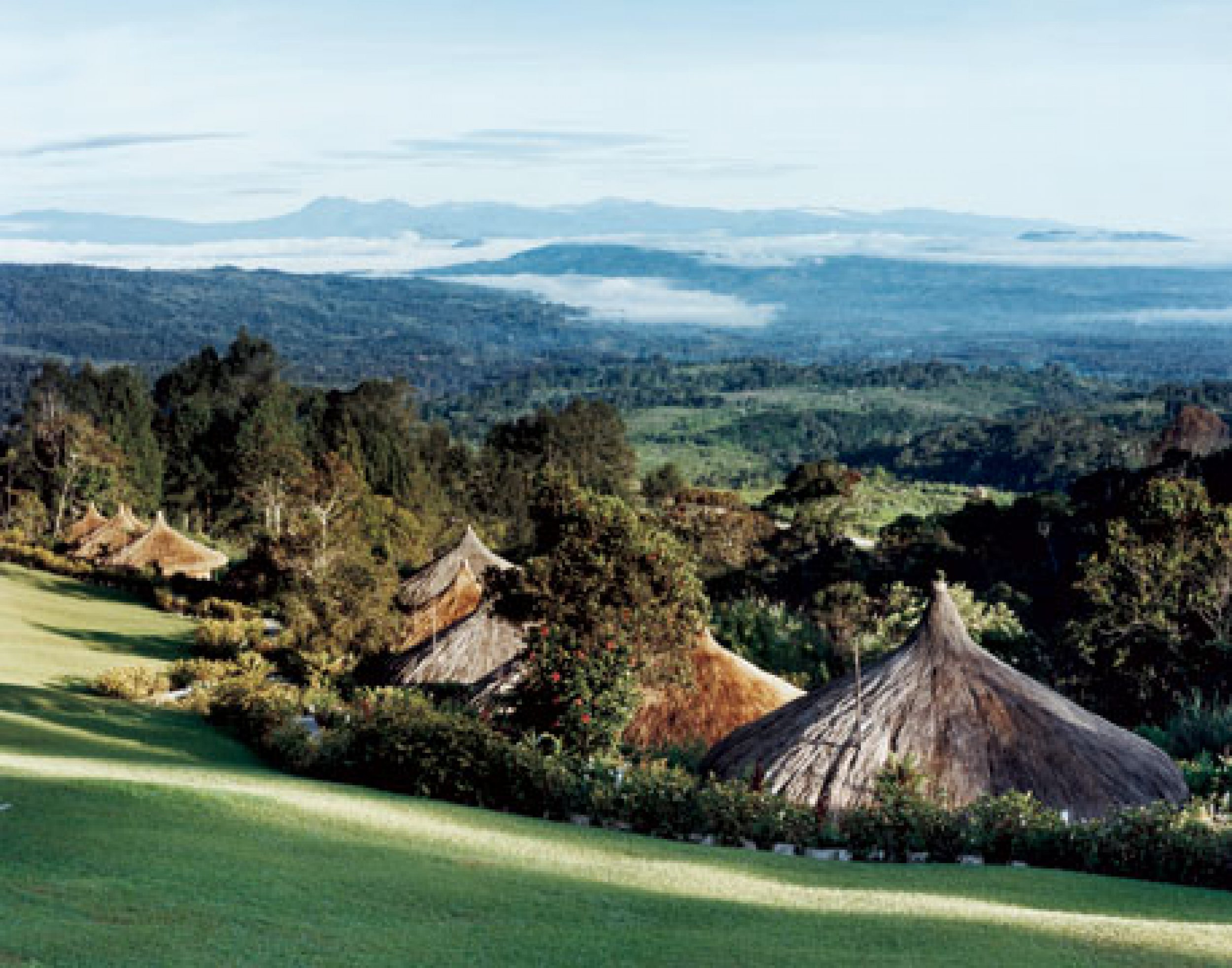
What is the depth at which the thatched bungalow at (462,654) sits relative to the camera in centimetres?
2041

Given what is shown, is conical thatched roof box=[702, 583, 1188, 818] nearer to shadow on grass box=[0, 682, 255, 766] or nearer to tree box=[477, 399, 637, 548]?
shadow on grass box=[0, 682, 255, 766]

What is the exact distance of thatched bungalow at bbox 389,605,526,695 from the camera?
20.4 m

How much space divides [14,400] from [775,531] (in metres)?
106

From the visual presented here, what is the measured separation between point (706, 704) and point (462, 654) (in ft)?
16.4

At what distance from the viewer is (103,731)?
15227mm

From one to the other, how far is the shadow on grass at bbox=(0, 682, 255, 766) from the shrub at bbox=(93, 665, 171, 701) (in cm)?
31

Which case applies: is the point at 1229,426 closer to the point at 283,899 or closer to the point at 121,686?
the point at 121,686

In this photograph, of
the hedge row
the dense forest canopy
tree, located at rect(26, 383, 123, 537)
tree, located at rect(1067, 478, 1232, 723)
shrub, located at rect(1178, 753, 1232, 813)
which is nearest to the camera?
the hedge row

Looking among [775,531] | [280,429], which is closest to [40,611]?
[775,531]

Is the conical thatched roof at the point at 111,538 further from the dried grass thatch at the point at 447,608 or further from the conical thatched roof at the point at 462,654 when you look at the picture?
the conical thatched roof at the point at 462,654

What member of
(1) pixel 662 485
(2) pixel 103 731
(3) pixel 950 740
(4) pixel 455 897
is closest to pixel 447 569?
(2) pixel 103 731

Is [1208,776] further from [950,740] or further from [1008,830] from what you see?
[1008,830]

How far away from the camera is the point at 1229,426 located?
320 feet

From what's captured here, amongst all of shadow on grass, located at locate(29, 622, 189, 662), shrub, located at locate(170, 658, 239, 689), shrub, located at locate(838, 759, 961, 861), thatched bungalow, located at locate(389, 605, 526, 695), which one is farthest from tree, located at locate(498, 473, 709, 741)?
shadow on grass, located at locate(29, 622, 189, 662)
